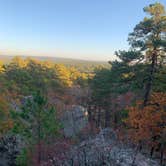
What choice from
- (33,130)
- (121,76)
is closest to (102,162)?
(33,130)

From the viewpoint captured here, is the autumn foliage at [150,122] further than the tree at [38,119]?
No

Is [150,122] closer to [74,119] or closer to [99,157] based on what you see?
[99,157]

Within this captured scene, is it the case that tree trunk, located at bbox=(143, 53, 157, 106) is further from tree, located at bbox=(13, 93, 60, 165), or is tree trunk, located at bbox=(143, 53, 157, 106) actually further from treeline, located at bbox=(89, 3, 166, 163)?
tree, located at bbox=(13, 93, 60, 165)

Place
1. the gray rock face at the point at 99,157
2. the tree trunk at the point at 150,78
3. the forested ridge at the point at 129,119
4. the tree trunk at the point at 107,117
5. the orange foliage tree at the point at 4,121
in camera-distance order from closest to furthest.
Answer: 1. the gray rock face at the point at 99,157
2. the forested ridge at the point at 129,119
3. the tree trunk at the point at 150,78
4. the orange foliage tree at the point at 4,121
5. the tree trunk at the point at 107,117

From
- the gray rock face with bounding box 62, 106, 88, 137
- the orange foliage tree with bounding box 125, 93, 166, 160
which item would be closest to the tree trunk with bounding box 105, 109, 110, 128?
the gray rock face with bounding box 62, 106, 88, 137

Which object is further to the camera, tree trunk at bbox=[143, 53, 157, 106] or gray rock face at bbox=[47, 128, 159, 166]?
tree trunk at bbox=[143, 53, 157, 106]

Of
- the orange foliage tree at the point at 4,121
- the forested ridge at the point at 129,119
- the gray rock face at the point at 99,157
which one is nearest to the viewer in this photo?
the gray rock face at the point at 99,157

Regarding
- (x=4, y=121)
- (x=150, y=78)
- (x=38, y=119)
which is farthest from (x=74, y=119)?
(x=150, y=78)

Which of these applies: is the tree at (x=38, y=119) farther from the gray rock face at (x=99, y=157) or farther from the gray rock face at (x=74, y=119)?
the gray rock face at (x=74, y=119)

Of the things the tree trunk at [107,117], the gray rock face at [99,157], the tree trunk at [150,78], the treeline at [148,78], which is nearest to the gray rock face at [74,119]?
the tree trunk at [107,117]

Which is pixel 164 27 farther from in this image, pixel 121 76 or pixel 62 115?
pixel 62 115

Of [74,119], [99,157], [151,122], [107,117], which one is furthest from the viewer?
[107,117]
